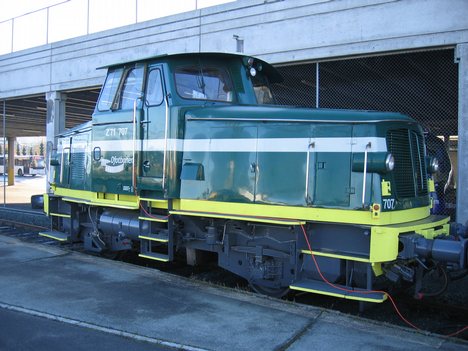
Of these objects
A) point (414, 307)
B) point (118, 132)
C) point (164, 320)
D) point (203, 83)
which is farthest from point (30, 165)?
point (414, 307)

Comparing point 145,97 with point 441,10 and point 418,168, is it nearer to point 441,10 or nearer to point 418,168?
point 418,168

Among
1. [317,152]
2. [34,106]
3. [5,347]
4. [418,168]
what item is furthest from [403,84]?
[34,106]

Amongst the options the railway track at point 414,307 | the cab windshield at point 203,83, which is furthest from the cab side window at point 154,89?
the railway track at point 414,307

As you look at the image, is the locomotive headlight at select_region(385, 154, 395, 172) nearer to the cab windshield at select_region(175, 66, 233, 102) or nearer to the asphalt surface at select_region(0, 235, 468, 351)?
the asphalt surface at select_region(0, 235, 468, 351)

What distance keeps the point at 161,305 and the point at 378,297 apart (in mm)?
2256

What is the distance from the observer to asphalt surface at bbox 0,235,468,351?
13.0 ft

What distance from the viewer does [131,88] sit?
6.57 meters

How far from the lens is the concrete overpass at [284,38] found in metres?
7.41

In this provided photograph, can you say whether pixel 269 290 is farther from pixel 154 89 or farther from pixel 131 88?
pixel 131 88

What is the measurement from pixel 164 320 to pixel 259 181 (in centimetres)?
183

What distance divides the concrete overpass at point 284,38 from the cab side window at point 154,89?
3727 millimetres

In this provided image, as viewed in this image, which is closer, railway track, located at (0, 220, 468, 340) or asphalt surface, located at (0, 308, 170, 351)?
asphalt surface, located at (0, 308, 170, 351)

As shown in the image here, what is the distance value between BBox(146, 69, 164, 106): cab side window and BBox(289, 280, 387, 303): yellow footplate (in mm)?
2996

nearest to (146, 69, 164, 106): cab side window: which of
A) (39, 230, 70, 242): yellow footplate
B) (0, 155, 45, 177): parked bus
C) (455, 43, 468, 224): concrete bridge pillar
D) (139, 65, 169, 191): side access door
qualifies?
(139, 65, 169, 191): side access door
